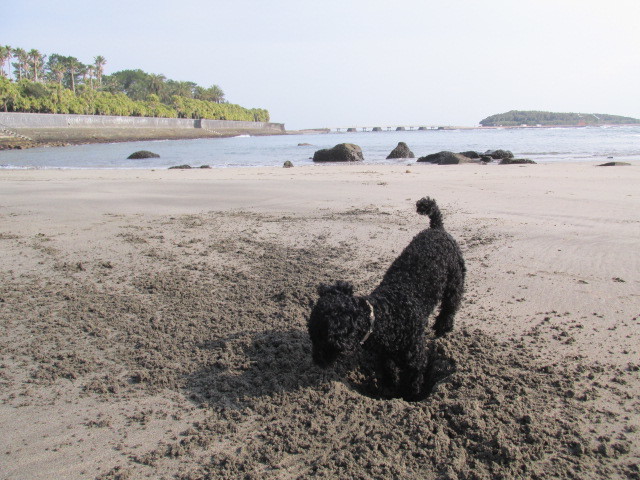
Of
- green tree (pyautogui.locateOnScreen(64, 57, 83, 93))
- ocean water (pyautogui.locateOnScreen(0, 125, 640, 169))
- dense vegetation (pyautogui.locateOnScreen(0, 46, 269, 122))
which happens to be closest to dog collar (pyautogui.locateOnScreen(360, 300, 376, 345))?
ocean water (pyautogui.locateOnScreen(0, 125, 640, 169))

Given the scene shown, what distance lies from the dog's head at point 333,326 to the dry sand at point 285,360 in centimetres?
31

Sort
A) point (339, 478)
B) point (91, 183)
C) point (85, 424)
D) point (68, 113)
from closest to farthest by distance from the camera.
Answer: point (339, 478) → point (85, 424) → point (91, 183) → point (68, 113)

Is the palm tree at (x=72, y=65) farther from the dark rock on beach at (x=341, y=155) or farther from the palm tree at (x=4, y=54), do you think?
the dark rock on beach at (x=341, y=155)

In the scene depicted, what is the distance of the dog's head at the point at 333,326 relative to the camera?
2.94 metres

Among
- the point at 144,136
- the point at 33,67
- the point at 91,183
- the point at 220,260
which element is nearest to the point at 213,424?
the point at 220,260

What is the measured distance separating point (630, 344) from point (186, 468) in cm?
344

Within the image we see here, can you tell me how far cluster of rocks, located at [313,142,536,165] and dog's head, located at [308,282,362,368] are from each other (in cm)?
1927

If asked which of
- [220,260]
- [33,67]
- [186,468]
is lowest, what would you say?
[186,468]

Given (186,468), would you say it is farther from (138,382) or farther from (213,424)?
(138,382)

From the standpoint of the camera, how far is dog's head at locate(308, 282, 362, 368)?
2.94 metres

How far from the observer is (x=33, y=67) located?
9331 cm

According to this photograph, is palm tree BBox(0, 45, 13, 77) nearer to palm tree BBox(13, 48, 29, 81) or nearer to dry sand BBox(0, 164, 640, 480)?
palm tree BBox(13, 48, 29, 81)

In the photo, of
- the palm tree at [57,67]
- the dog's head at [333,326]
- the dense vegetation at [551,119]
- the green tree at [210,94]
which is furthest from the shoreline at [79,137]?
the dense vegetation at [551,119]

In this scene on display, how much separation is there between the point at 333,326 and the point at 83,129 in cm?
7172
